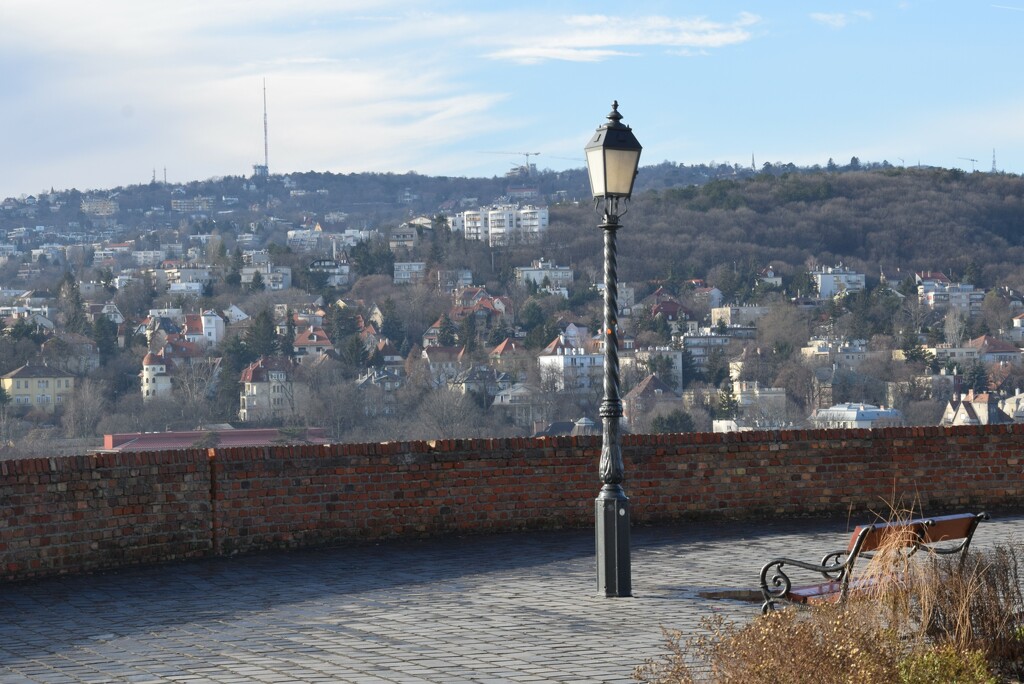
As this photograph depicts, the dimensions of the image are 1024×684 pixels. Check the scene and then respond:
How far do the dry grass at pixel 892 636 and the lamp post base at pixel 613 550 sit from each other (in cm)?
171

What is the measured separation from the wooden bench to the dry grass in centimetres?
7

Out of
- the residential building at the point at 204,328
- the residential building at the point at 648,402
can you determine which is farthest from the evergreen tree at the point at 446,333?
the residential building at the point at 648,402

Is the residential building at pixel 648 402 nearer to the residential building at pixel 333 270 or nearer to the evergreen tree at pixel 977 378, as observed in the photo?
the evergreen tree at pixel 977 378

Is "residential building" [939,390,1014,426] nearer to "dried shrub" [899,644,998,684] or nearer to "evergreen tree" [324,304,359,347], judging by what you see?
"evergreen tree" [324,304,359,347]

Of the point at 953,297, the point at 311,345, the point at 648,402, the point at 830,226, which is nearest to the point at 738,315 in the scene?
the point at 830,226

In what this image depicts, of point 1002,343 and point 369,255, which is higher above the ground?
point 369,255

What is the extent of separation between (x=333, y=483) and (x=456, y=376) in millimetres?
60961

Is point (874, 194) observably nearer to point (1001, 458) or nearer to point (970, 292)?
point (970, 292)

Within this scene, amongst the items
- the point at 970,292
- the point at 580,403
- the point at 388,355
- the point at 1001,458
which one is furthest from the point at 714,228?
the point at 1001,458

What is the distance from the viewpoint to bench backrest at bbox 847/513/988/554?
20.7 feet

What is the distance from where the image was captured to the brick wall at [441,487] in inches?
368

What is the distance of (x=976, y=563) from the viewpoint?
20.0 feet

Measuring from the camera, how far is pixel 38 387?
65.9 metres

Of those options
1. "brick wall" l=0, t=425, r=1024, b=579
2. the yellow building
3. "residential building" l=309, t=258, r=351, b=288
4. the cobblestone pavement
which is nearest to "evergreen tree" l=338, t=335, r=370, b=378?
the yellow building
